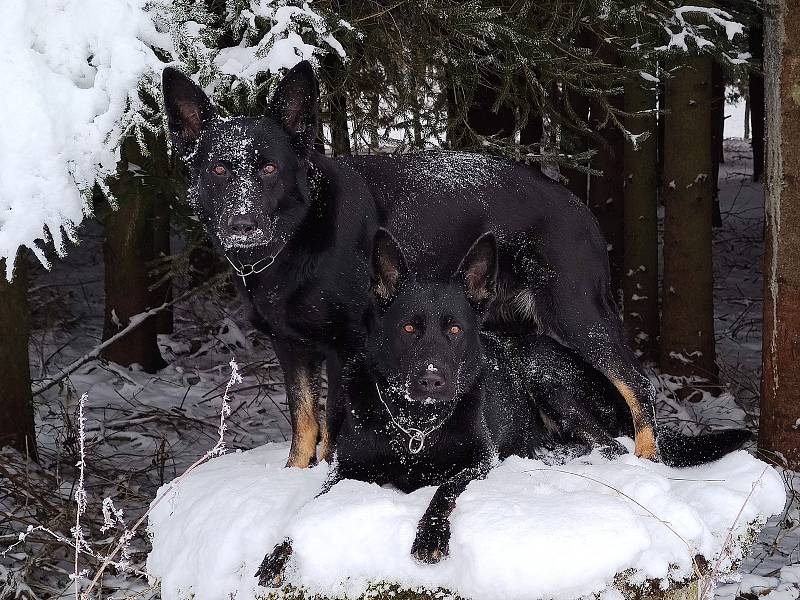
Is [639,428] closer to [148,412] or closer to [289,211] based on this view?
[289,211]

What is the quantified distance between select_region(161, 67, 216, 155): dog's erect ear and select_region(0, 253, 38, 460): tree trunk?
7.11ft

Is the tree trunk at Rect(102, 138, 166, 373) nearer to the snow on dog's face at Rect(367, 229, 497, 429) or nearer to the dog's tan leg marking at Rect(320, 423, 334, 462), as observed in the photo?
the dog's tan leg marking at Rect(320, 423, 334, 462)

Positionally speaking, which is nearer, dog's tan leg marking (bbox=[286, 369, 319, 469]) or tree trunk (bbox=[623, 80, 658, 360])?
dog's tan leg marking (bbox=[286, 369, 319, 469])

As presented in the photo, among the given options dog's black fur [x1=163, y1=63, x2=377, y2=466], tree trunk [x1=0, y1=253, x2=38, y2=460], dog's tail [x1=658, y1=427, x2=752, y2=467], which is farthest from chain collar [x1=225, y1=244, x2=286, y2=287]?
tree trunk [x1=0, y1=253, x2=38, y2=460]

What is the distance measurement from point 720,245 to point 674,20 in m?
8.17

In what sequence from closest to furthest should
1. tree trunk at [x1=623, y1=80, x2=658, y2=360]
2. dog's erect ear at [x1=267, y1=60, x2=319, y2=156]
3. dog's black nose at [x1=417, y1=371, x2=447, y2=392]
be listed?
dog's black nose at [x1=417, y1=371, x2=447, y2=392] < dog's erect ear at [x1=267, y1=60, x2=319, y2=156] < tree trunk at [x1=623, y1=80, x2=658, y2=360]

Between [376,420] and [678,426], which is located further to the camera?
[678,426]

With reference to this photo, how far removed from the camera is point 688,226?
707cm

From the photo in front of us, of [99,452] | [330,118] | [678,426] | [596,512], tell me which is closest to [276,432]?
[99,452]

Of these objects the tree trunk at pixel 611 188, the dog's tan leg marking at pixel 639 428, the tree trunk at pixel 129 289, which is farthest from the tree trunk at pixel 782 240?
the tree trunk at pixel 129 289

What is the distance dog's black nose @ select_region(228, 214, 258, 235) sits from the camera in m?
3.46

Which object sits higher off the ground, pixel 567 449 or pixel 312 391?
pixel 312 391

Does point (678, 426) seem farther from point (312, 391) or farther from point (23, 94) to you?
point (23, 94)

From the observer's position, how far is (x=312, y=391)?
162 inches
